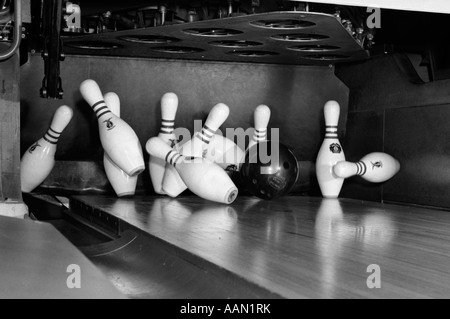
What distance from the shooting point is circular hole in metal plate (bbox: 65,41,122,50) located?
276 cm

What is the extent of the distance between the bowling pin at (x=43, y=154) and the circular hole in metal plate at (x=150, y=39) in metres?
0.39

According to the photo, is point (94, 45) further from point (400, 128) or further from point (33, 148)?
point (400, 128)

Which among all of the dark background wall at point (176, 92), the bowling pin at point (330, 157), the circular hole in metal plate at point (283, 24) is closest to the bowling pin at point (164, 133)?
the dark background wall at point (176, 92)

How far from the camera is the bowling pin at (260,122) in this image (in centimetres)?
288

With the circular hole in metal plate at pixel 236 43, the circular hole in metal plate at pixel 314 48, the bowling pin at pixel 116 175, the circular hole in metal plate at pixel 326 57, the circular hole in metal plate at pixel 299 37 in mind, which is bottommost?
the bowling pin at pixel 116 175

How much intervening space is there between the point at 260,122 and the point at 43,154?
0.94 m

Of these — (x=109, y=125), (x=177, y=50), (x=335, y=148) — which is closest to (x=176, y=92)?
(x=177, y=50)

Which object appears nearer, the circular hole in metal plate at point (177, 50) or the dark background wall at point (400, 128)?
the dark background wall at point (400, 128)

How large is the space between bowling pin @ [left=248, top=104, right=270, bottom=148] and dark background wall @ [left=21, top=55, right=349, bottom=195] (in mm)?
238

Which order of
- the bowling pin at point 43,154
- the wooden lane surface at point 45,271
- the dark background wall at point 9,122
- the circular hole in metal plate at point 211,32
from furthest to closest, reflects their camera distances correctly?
the bowling pin at point 43,154, the circular hole in metal plate at point 211,32, the dark background wall at point 9,122, the wooden lane surface at point 45,271

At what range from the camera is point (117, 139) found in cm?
260

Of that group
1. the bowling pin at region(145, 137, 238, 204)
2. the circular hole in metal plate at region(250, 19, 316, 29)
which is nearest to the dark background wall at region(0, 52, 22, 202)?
the bowling pin at region(145, 137, 238, 204)

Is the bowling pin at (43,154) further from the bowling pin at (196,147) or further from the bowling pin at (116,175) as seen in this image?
the bowling pin at (196,147)
